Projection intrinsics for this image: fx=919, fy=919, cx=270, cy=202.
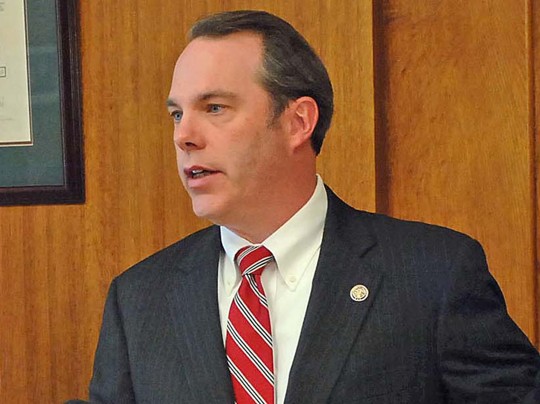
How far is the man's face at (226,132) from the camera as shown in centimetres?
144

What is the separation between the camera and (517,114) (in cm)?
180

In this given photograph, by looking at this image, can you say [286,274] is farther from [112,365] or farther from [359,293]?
[112,365]

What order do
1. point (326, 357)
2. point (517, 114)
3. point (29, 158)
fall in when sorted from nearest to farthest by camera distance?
point (326, 357), point (517, 114), point (29, 158)

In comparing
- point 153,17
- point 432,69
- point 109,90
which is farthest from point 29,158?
point 432,69

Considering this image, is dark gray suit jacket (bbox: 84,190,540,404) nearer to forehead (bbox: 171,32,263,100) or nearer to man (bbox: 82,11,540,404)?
man (bbox: 82,11,540,404)

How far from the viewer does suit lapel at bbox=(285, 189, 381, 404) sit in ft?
4.52

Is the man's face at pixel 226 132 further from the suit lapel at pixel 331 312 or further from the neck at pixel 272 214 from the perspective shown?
the suit lapel at pixel 331 312

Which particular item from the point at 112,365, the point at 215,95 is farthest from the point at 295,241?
the point at 112,365

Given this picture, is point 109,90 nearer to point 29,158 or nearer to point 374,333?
point 29,158

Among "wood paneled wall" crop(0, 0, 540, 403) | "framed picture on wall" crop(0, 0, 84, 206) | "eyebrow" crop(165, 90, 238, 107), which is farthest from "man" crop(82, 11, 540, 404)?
"framed picture on wall" crop(0, 0, 84, 206)

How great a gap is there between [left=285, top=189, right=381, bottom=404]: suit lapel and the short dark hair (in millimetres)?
204

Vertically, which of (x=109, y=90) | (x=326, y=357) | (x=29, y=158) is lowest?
(x=326, y=357)

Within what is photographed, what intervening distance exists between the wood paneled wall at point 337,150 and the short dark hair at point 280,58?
0.96ft

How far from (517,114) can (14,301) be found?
3.59ft
